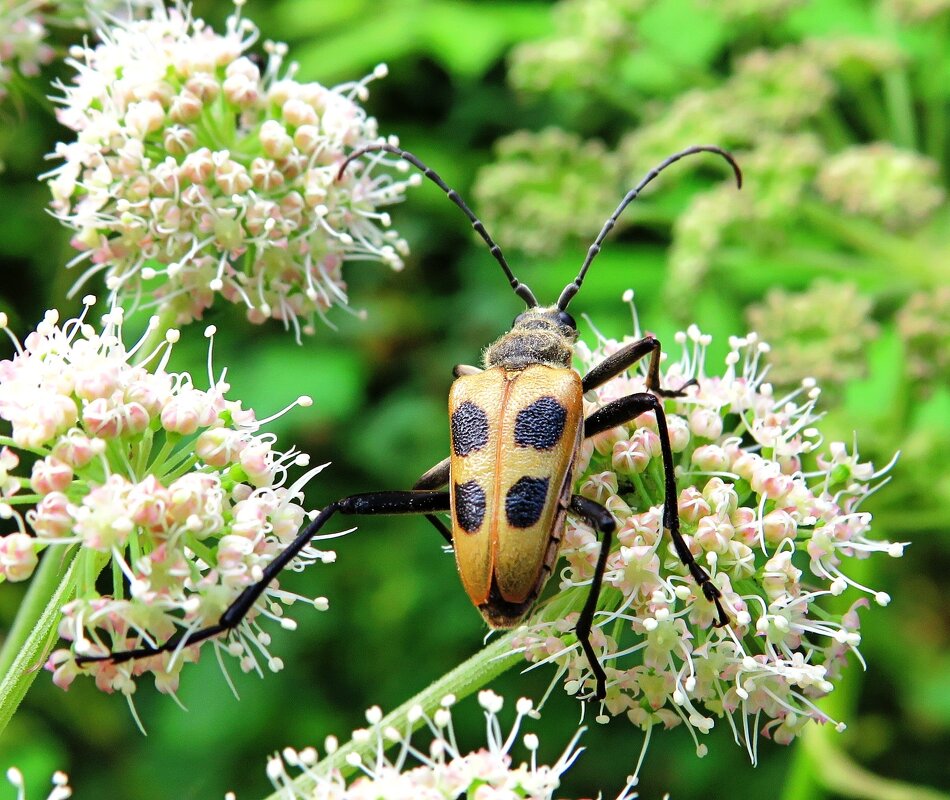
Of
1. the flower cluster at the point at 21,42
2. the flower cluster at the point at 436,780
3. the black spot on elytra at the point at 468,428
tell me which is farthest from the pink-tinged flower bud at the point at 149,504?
the flower cluster at the point at 21,42

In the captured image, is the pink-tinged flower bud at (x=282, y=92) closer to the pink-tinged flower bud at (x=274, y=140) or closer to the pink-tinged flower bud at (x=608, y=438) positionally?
the pink-tinged flower bud at (x=274, y=140)

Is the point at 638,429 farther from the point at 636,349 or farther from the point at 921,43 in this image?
the point at 921,43

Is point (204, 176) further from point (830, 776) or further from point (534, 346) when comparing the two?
point (830, 776)

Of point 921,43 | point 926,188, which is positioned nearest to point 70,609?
point 926,188

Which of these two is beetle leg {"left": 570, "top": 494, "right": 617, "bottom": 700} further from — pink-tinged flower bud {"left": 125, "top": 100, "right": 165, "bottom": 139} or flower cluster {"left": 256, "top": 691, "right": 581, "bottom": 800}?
pink-tinged flower bud {"left": 125, "top": 100, "right": 165, "bottom": 139}

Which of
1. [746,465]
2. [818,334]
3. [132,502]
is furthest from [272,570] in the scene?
[818,334]

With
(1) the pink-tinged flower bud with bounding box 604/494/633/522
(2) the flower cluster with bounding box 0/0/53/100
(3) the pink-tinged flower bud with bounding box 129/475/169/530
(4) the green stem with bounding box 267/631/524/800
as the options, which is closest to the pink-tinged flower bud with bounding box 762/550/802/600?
(1) the pink-tinged flower bud with bounding box 604/494/633/522
